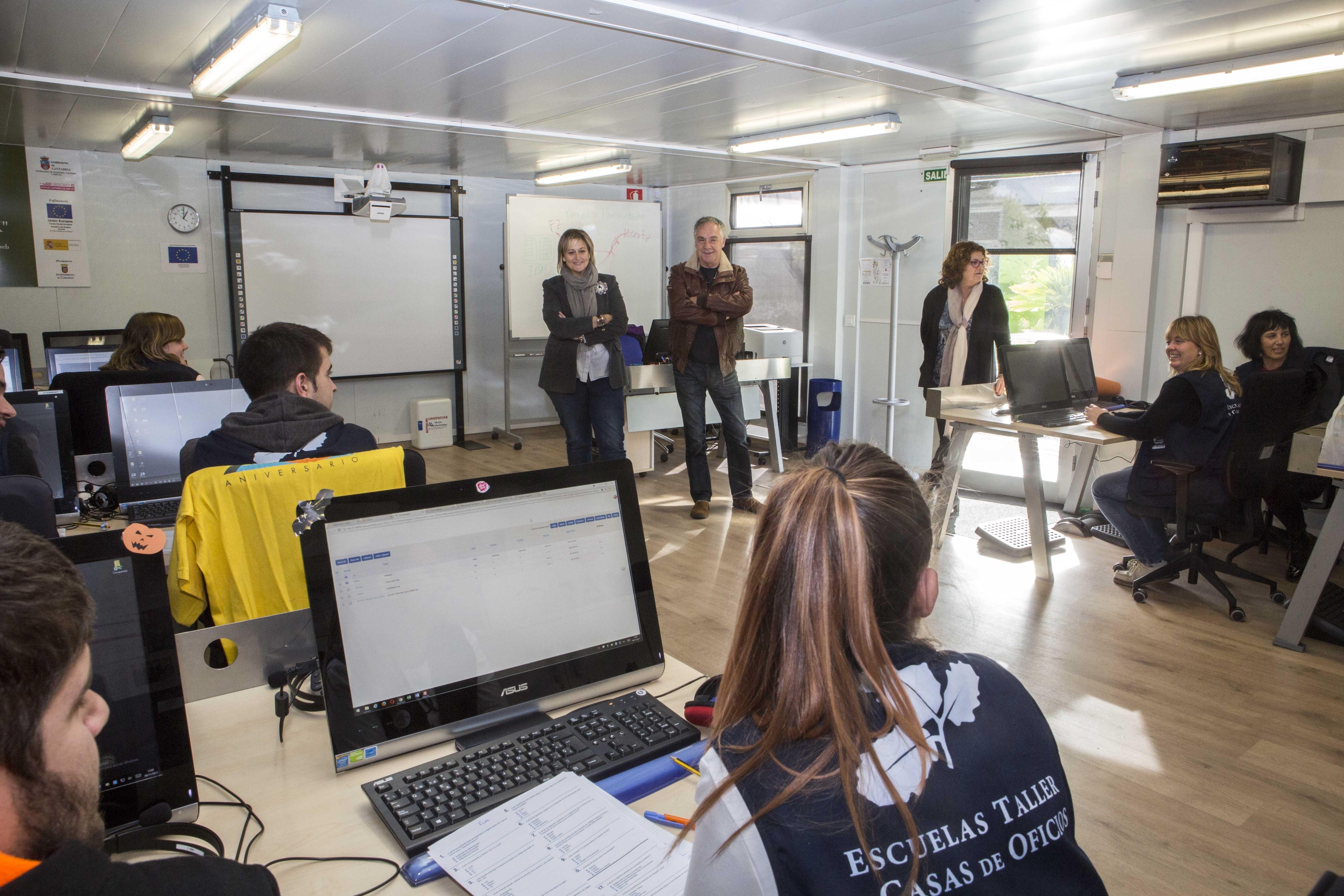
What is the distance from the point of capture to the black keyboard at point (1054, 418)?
→ 4047 mm

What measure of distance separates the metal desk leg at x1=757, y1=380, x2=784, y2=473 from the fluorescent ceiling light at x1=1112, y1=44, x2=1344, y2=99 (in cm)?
289

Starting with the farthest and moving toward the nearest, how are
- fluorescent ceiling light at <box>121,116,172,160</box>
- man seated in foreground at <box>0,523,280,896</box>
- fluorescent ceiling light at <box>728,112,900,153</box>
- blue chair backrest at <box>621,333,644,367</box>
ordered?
blue chair backrest at <box>621,333,644,367</box>, fluorescent ceiling light at <box>121,116,172,160</box>, fluorescent ceiling light at <box>728,112,900,153</box>, man seated in foreground at <box>0,523,280,896</box>

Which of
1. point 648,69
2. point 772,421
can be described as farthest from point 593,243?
point 648,69

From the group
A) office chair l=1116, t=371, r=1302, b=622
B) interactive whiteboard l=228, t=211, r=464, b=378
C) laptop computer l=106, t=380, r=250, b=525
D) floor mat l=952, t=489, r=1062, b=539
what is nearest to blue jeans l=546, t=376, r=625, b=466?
floor mat l=952, t=489, r=1062, b=539

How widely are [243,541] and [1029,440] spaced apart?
358 centimetres

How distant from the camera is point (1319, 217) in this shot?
4.42 metres

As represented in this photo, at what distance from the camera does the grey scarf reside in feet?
15.9

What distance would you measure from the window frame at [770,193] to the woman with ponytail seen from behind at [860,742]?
640cm

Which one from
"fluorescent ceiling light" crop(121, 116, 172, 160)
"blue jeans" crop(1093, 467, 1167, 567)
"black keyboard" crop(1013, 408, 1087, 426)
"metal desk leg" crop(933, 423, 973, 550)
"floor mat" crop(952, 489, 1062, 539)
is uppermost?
"fluorescent ceiling light" crop(121, 116, 172, 160)

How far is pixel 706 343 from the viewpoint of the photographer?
4984mm

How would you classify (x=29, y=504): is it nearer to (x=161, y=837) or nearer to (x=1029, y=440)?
(x=161, y=837)

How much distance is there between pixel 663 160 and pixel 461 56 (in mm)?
3142

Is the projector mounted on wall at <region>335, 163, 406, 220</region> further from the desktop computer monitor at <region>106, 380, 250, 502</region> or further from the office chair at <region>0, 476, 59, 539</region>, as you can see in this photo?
the office chair at <region>0, 476, 59, 539</region>

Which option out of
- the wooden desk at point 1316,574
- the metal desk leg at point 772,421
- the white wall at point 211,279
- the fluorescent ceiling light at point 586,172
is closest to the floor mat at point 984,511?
the metal desk leg at point 772,421
